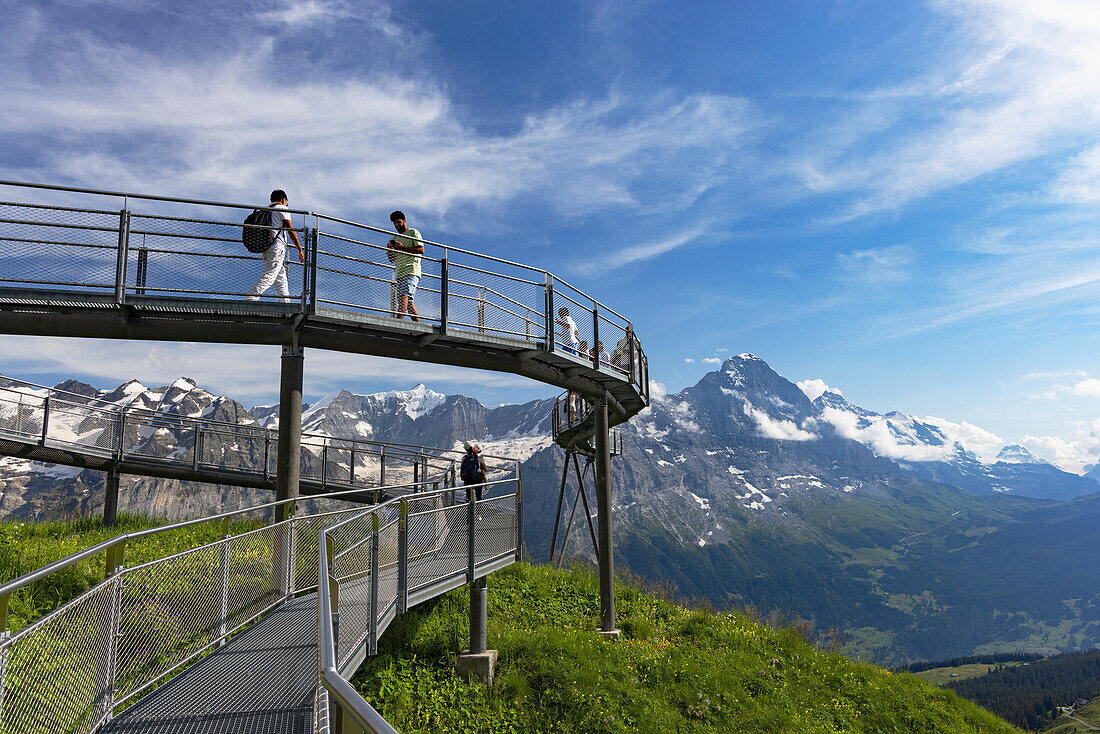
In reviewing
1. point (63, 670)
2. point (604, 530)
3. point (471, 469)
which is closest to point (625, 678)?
point (604, 530)

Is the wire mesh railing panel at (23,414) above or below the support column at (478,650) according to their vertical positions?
above

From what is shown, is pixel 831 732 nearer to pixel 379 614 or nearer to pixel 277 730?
pixel 379 614

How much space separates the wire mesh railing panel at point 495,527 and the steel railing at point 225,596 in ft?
0.13

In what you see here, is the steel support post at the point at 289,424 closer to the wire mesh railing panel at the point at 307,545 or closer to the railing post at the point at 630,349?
the wire mesh railing panel at the point at 307,545

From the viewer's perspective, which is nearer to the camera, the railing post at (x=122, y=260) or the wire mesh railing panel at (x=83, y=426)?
the railing post at (x=122, y=260)

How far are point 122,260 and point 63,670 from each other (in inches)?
330

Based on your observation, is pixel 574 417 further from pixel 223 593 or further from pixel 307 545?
pixel 223 593

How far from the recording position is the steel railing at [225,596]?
5.00m

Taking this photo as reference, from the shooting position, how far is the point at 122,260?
38.4 feet

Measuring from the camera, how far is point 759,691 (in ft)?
Result: 50.1

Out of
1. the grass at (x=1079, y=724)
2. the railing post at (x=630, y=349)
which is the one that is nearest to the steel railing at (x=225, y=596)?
the railing post at (x=630, y=349)

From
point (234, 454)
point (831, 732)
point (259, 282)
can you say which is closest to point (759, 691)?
point (831, 732)

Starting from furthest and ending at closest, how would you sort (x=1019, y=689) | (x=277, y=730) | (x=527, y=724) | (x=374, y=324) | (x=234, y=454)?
(x=1019, y=689) < (x=234, y=454) < (x=374, y=324) < (x=527, y=724) < (x=277, y=730)

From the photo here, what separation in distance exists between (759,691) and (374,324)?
11.7 metres
